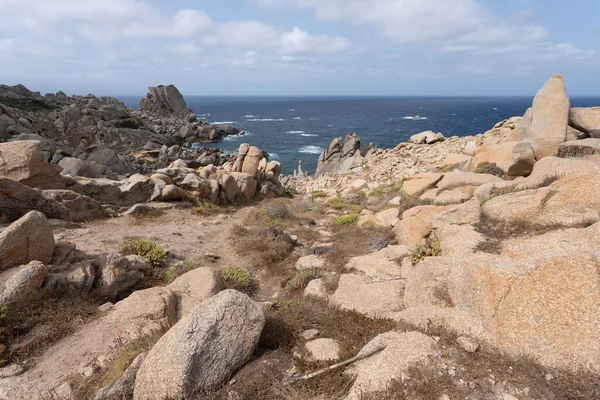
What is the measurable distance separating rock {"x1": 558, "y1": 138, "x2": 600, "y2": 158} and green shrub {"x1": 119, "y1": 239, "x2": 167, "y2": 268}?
16624mm

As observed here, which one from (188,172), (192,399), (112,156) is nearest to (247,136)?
(112,156)

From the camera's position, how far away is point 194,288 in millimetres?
9461

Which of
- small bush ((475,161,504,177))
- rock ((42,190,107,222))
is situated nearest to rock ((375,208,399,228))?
small bush ((475,161,504,177))

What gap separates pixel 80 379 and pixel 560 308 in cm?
846

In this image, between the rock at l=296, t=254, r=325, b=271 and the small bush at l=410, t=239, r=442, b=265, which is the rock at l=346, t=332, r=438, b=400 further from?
the rock at l=296, t=254, r=325, b=271

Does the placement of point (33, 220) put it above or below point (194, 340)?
above

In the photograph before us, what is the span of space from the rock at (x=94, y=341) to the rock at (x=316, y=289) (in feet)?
12.0

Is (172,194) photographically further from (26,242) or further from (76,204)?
(26,242)

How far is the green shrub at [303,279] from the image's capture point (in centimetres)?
1041

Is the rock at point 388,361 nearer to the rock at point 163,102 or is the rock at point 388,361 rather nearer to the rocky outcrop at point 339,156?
the rocky outcrop at point 339,156

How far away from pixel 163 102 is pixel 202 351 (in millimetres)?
117398

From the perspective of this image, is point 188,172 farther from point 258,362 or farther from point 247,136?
point 247,136

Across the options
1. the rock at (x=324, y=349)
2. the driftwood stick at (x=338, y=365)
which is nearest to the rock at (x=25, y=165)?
the rock at (x=324, y=349)

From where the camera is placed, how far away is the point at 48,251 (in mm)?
9867
